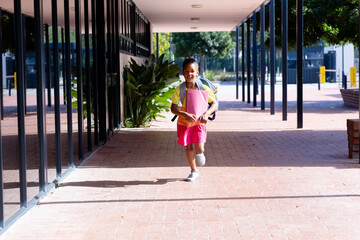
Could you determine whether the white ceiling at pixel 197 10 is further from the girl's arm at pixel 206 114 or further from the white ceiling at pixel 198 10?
the girl's arm at pixel 206 114

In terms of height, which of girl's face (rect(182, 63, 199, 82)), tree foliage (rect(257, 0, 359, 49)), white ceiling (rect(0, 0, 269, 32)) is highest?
white ceiling (rect(0, 0, 269, 32))

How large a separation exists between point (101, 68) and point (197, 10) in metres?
8.44

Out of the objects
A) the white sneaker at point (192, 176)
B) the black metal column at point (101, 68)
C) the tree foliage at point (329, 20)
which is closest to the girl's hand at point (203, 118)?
the white sneaker at point (192, 176)

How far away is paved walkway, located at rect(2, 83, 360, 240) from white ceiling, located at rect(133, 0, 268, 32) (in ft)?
22.4

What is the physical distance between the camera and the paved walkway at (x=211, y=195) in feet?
16.8

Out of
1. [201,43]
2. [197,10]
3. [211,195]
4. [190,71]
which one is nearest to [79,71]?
[190,71]

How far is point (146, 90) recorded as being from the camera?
14070mm

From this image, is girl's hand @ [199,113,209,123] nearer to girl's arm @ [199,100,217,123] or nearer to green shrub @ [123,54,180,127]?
girl's arm @ [199,100,217,123]

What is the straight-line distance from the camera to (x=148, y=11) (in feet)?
64.6

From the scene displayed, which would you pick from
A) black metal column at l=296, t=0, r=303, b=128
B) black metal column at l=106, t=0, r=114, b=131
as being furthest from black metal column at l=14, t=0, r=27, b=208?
black metal column at l=296, t=0, r=303, b=128

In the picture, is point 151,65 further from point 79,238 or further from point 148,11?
point 79,238

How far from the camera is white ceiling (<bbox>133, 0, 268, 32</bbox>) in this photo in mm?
17156

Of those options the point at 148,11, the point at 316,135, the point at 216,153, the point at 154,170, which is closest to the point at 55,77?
the point at 154,170

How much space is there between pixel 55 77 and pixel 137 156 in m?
2.50
